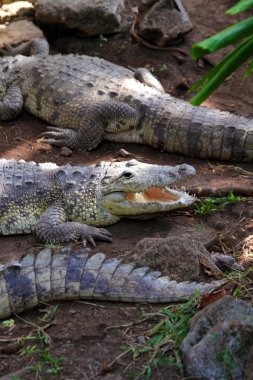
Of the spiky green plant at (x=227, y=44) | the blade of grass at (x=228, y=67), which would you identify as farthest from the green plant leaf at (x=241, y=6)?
the blade of grass at (x=228, y=67)

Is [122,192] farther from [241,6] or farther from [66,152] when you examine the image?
[241,6]

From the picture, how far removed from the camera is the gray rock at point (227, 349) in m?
2.51

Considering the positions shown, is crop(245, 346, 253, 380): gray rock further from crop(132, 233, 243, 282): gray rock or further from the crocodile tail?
the crocodile tail

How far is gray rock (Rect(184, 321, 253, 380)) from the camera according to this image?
2.51 meters

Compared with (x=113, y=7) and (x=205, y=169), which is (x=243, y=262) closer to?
(x=205, y=169)

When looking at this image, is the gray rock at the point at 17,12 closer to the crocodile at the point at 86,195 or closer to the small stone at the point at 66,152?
the small stone at the point at 66,152

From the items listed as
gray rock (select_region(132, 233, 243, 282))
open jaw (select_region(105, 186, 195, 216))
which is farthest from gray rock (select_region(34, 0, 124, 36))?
gray rock (select_region(132, 233, 243, 282))

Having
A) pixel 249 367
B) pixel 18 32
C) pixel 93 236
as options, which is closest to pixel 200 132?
pixel 93 236

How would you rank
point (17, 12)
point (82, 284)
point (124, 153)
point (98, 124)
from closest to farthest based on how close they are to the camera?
point (82, 284) → point (124, 153) → point (98, 124) → point (17, 12)

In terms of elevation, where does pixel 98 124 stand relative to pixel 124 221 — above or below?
above

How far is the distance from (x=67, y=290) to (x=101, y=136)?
2513 millimetres

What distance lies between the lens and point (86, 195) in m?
4.36

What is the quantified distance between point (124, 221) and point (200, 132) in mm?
1270

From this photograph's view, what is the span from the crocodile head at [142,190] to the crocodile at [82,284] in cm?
98
